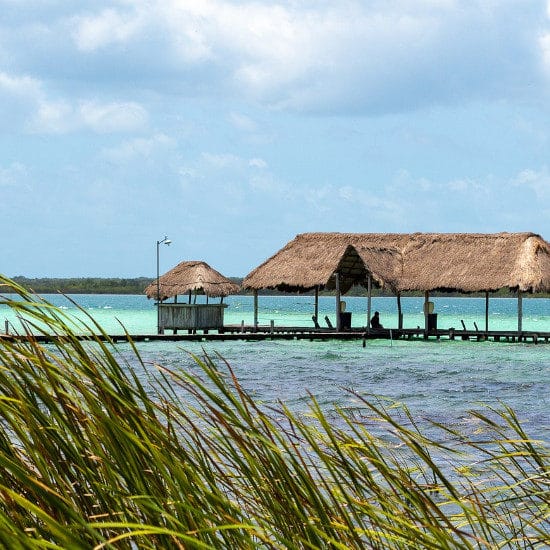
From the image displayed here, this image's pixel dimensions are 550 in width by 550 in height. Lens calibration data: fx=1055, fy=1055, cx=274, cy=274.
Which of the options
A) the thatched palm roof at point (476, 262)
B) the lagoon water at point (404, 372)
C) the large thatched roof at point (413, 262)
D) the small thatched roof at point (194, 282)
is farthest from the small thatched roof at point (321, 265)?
the lagoon water at point (404, 372)

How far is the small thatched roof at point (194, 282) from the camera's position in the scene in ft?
116

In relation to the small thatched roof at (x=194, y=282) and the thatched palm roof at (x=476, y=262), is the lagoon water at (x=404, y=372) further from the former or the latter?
the small thatched roof at (x=194, y=282)

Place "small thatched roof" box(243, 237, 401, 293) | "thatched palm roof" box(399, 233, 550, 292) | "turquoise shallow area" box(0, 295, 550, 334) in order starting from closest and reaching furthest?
"thatched palm roof" box(399, 233, 550, 292)
"small thatched roof" box(243, 237, 401, 293)
"turquoise shallow area" box(0, 295, 550, 334)

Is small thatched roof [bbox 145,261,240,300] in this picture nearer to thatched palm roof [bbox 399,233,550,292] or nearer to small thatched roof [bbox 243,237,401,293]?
small thatched roof [bbox 243,237,401,293]

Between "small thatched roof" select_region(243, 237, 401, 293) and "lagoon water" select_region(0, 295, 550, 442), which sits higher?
"small thatched roof" select_region(243, 237, 401, 293)

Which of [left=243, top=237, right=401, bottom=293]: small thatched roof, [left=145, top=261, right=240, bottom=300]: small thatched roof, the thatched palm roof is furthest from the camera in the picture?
[left=145, top=261, right=240, bottom=300]: small thatched roof

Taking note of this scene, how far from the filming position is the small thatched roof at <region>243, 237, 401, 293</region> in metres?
33.1

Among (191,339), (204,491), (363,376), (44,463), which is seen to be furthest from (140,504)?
(191,339)

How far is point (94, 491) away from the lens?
2363mm

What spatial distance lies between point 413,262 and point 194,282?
289 inches

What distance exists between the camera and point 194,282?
3553 centimetres

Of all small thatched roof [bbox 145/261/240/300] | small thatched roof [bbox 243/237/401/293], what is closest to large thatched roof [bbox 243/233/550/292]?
small thatched roof [bbox 243/237/401/293]

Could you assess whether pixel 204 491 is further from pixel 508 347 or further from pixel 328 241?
pixel 328 241

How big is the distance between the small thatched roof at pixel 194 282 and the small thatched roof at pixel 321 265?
91 cm
